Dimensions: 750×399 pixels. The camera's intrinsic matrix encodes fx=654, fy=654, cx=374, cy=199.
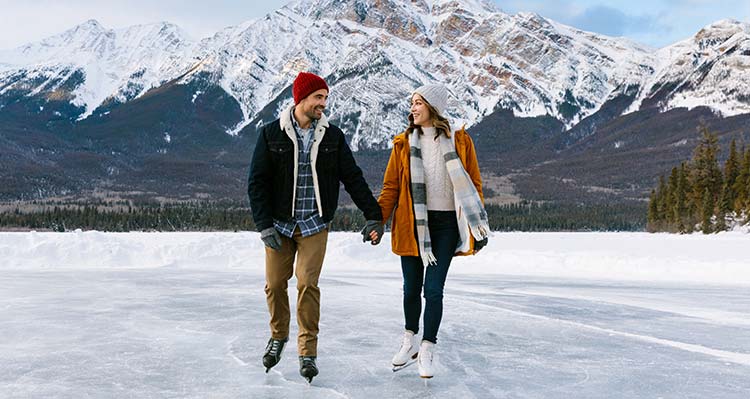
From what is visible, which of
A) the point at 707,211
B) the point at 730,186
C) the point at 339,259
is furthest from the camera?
the point at 707,211

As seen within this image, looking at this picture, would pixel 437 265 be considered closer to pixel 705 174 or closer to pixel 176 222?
pixel 705 174

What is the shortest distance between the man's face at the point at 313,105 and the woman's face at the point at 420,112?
0.75 metres

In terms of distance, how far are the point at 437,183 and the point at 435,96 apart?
732 mm

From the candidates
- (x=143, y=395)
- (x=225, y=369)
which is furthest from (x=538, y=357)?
(x=143, y=395)

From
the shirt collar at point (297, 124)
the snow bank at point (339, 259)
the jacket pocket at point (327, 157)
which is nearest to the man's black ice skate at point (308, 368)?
the jacket pocket at point (327, 157)

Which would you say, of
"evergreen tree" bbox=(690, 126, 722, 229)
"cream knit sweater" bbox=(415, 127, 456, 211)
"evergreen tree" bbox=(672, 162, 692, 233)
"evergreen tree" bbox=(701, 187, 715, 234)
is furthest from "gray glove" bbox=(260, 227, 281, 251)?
"evergreen tree" bbox=(672, 162, 692, 233)

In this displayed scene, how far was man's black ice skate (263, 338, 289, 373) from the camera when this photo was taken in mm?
5379

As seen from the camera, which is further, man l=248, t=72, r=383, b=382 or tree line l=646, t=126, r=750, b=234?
tree line l=646, t=126, r=750, b=234

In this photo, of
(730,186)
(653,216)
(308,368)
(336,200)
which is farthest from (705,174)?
(308,368)

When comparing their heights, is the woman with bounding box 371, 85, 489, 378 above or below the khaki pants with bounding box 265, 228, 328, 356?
above

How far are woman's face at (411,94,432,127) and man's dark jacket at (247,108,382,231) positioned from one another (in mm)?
636

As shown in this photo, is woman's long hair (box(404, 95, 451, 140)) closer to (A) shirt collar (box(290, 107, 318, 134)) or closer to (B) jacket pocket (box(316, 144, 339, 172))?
(B) jacket pocket (box(316, 144, 339, 172))

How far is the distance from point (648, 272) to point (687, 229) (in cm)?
5256

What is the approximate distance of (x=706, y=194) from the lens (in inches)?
2386
